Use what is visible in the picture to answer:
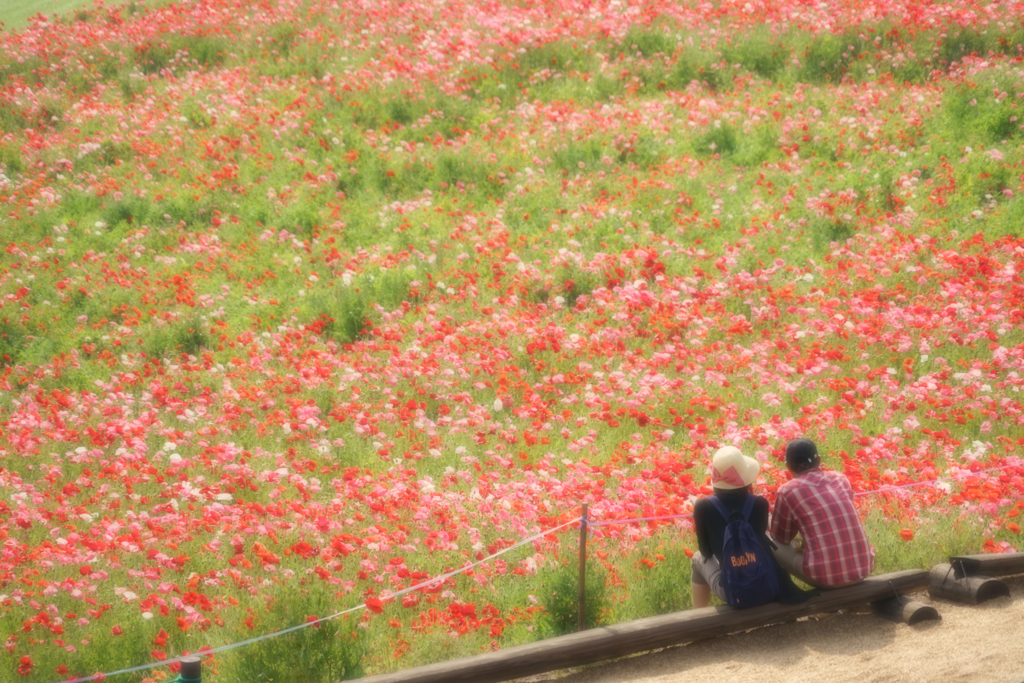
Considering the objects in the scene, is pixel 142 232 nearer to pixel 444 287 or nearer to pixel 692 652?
pixel 444 287

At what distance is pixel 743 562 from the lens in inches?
209

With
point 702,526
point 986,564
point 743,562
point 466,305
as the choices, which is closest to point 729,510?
point 702,526

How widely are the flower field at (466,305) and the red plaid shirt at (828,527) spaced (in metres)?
0.91

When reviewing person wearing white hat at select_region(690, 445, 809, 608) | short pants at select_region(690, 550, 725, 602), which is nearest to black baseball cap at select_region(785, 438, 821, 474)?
person wearing white hat at select_region(690, 445, 809, 608)

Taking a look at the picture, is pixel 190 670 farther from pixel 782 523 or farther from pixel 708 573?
pixel 782 523

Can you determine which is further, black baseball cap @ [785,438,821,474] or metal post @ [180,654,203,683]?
black baseball cap @ [785,438,821,474]

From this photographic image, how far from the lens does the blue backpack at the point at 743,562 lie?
5.28 m

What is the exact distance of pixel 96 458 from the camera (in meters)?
8.41

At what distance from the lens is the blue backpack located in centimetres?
528

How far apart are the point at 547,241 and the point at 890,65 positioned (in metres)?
7.85

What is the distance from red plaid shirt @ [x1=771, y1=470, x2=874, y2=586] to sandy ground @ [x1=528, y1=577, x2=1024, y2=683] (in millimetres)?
363

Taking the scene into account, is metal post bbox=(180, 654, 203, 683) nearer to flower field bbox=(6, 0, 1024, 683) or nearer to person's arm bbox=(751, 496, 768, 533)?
flower field bbox=(6, 0, 1024, 683)

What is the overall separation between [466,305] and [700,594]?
597 centimetres

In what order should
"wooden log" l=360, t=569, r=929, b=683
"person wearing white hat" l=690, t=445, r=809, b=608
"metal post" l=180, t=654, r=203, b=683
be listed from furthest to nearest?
"person wearing white hat" l=690, t=445, r=809, b=608, "wooden log" l=360, t=569, r=929, b=683, "metal post" l=180, t=654, r=203, b=683
